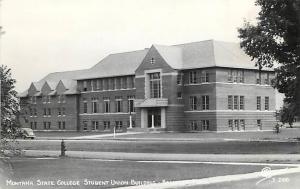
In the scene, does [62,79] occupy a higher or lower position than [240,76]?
higher

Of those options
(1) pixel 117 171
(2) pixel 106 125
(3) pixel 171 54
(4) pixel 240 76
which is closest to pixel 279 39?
(1) pixel 117 171

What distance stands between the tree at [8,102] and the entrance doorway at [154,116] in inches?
2182

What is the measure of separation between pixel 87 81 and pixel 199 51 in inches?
844

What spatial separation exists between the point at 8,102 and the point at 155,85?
56.7 metres

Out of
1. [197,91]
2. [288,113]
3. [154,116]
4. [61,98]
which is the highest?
[197,91]

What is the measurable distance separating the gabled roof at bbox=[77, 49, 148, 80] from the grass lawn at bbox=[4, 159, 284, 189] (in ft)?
184

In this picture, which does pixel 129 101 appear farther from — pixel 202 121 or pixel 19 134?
pixel 19 134

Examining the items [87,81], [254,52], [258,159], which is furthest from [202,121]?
[258,159]

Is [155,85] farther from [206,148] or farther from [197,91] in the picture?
[206,148]

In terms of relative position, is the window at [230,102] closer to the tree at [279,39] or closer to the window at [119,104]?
the window at [119,104]

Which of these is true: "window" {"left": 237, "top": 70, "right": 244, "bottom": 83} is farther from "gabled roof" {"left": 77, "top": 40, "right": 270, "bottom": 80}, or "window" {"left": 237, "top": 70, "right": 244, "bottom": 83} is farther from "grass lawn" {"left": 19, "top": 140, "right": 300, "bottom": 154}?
"grass lawn" {"left": 19, "top": 140, "right": 300, "bottom": 154}

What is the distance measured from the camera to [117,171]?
67.8ft

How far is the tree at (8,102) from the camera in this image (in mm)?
18344

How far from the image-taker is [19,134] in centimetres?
1964
